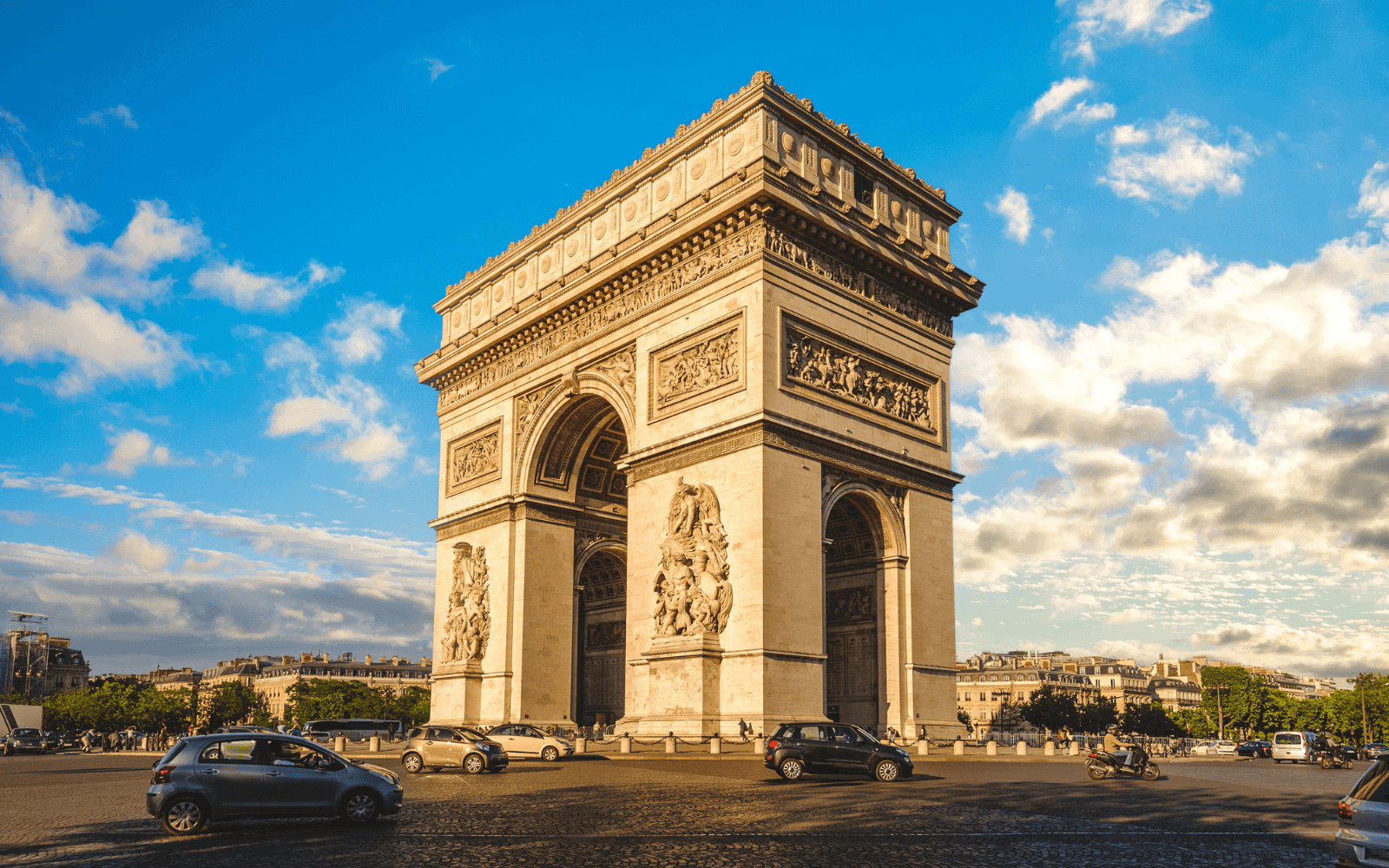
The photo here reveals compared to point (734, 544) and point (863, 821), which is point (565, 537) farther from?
point (863, 821)

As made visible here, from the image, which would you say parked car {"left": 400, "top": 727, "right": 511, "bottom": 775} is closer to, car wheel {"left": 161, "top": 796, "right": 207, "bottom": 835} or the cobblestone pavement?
the cobblestone pavement

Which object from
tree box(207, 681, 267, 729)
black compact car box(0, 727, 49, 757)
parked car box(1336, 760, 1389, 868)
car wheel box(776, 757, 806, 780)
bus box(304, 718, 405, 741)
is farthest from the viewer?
tree box(207, 681, 267, 729)

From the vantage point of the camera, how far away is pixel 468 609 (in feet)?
131

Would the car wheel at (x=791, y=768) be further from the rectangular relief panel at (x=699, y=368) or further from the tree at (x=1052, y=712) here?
the tree at (x=1052, y=712)

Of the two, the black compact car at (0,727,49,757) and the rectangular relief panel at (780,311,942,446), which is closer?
the rectangular relief panel at (780,311,942,446)

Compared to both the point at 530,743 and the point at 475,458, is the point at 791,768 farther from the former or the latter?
the point at 475,458

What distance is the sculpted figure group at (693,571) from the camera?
29281mm

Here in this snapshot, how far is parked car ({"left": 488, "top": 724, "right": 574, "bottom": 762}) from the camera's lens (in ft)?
99.2

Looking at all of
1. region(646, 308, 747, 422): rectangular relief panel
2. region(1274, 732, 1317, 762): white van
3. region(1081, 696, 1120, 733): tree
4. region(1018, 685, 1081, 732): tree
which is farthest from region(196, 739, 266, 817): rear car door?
region(1081, 696, 1120, 733): tree

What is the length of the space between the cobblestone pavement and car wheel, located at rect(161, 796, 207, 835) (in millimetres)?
305

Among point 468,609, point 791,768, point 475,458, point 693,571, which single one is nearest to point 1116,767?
point 791,768

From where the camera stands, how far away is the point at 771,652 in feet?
91.2

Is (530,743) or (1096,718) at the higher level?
(530,743)

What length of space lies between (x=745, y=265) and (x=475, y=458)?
55.0 feet
